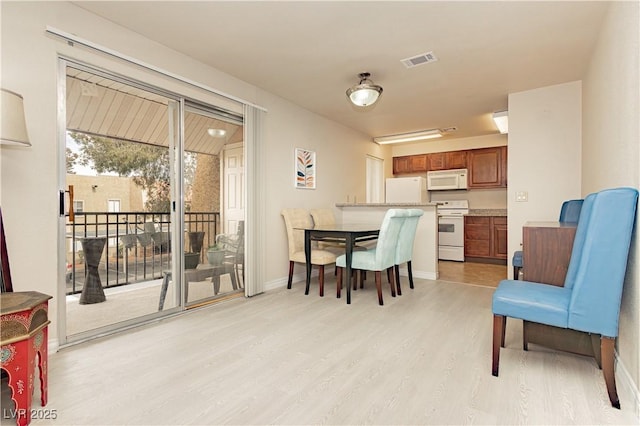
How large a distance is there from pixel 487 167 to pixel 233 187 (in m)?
4.87

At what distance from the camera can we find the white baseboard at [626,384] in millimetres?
1473

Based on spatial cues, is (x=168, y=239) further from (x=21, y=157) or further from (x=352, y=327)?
(x=352, y=327)

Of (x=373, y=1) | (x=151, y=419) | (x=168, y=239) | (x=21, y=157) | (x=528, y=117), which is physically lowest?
(x=151, y=419)

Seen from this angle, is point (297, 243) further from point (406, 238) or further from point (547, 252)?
point (547, 252)

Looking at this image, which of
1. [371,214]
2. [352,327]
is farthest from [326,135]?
[352,327]

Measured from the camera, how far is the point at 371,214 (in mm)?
4949

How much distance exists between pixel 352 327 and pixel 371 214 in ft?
8.59

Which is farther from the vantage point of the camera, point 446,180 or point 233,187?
point 446,180

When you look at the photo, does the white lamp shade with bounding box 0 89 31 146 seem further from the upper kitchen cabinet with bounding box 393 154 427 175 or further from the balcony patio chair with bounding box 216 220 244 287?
the upper kitchen cabinet with bounding box 393 154 427 175

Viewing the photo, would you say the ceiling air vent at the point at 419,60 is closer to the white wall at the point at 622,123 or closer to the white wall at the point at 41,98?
the white wall at the point at 622,123

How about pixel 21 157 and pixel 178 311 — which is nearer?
pixel 21 157

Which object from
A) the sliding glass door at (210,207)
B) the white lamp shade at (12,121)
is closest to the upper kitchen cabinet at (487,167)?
the sliding glass door at (210,207)

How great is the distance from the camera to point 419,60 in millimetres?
2982

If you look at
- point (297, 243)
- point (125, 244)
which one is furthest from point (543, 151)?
point (125, 244)
